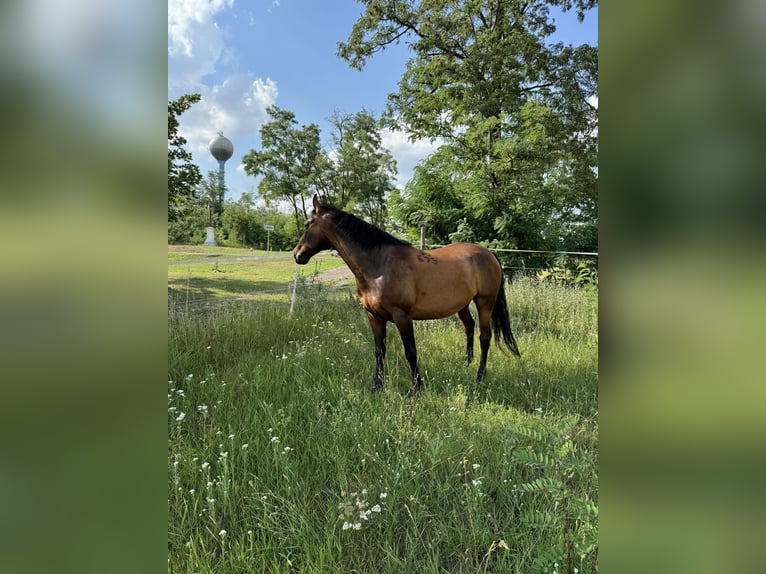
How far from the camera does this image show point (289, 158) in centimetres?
1180

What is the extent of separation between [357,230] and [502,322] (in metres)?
1.59

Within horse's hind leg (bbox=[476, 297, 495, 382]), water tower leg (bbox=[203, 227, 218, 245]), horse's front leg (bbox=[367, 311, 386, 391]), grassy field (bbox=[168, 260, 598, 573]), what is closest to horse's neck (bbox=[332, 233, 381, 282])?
horse's front leg (bbox=[367, 311, 386, 391])

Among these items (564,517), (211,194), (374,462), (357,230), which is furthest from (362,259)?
(211,194)

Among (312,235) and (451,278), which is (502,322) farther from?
(312,235)

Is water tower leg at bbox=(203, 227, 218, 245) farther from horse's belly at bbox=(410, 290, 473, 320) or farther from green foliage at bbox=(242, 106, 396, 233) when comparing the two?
horse's belly at bbox=(410, 290, 473, 320)

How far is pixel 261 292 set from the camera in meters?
6.13

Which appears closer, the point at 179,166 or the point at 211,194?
the point at 179,166

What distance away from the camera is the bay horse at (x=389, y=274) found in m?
2.65

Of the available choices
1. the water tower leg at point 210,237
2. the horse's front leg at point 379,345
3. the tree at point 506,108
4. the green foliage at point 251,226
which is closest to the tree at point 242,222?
the green foliage at point 251,226

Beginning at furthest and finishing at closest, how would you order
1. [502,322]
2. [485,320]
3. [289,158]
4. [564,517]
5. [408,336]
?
[289,158] → [502,322] → [485,320] → [408,336] → [564,517]

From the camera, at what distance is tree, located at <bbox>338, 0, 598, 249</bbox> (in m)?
8.57

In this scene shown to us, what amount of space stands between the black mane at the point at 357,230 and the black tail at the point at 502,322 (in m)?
1.26

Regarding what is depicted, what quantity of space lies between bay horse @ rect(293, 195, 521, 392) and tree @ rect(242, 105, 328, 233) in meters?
9.22
